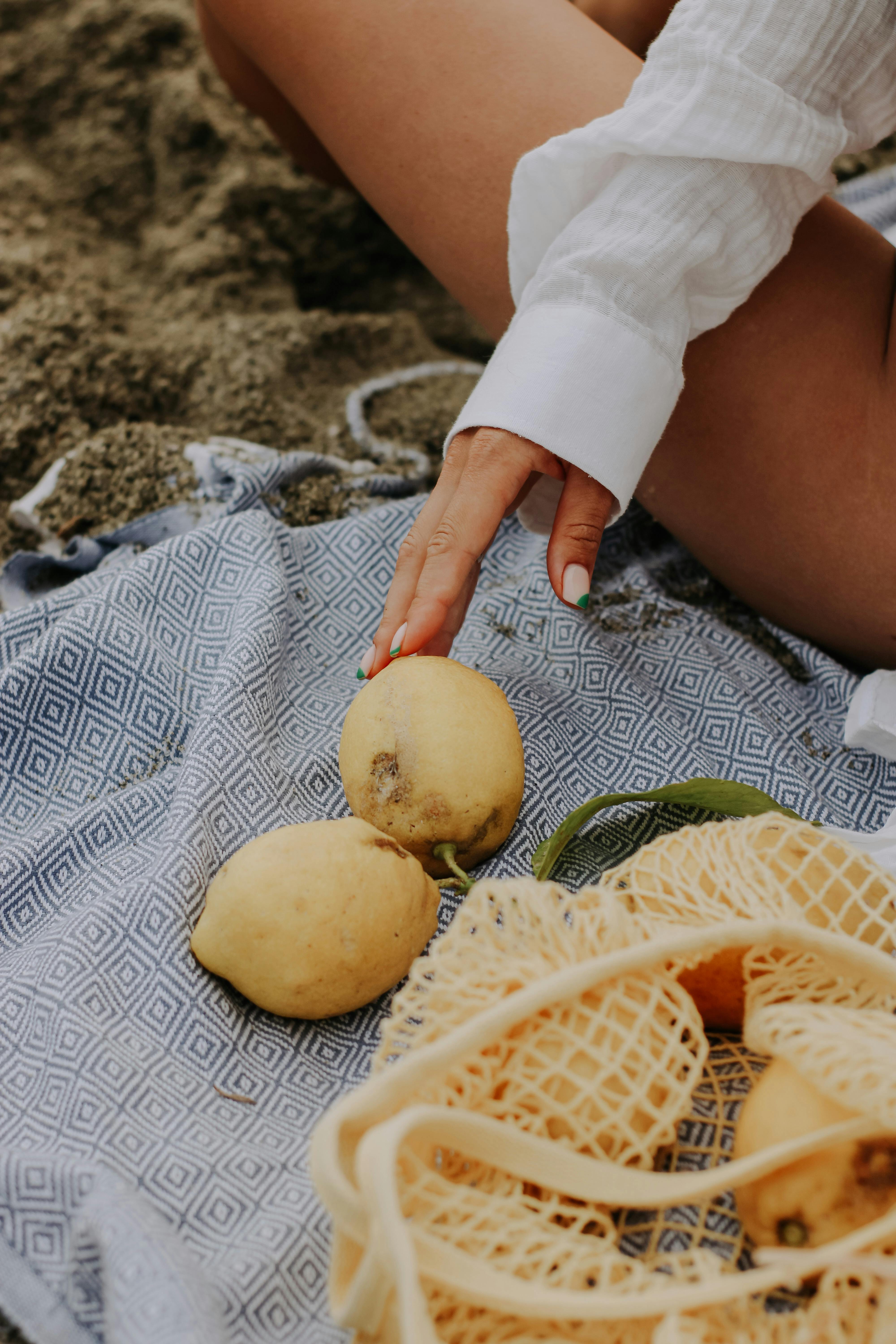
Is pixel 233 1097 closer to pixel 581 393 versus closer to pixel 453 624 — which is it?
pixel 453 624

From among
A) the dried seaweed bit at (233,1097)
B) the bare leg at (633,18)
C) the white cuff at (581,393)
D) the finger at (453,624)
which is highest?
the bare leg at (633,18)

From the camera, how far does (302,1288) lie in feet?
2.10

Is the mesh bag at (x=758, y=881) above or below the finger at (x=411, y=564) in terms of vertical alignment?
above

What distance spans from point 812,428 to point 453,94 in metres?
0.59

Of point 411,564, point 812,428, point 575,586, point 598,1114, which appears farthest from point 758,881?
point 812,428

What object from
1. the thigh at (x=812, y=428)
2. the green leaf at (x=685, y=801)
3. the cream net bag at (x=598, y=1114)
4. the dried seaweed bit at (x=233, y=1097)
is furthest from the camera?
the thigh at (x=812, y=428)

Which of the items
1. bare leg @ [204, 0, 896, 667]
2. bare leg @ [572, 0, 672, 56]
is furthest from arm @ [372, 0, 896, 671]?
bare leg @ [572, 0, 672, 56]

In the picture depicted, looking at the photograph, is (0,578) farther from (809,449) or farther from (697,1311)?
(697,1311)

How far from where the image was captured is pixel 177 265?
1.85 metres

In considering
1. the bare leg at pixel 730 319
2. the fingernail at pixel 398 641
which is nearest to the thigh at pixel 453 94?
the bare leg at pixel 730 319

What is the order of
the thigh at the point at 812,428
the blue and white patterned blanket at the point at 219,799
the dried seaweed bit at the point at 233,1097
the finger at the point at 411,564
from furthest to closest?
the thigh at the point at 812,428, the finger at the point at 411,564, the dried seaweed bit at the point at 233,1097, the blue and white patterned blanket at the point at 219,799

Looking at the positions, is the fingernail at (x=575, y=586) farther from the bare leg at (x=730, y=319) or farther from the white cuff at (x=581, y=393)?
the bare leg at (x=730, y=319)

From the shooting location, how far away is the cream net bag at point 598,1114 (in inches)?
18.9

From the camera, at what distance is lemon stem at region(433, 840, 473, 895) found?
0.84 meters
